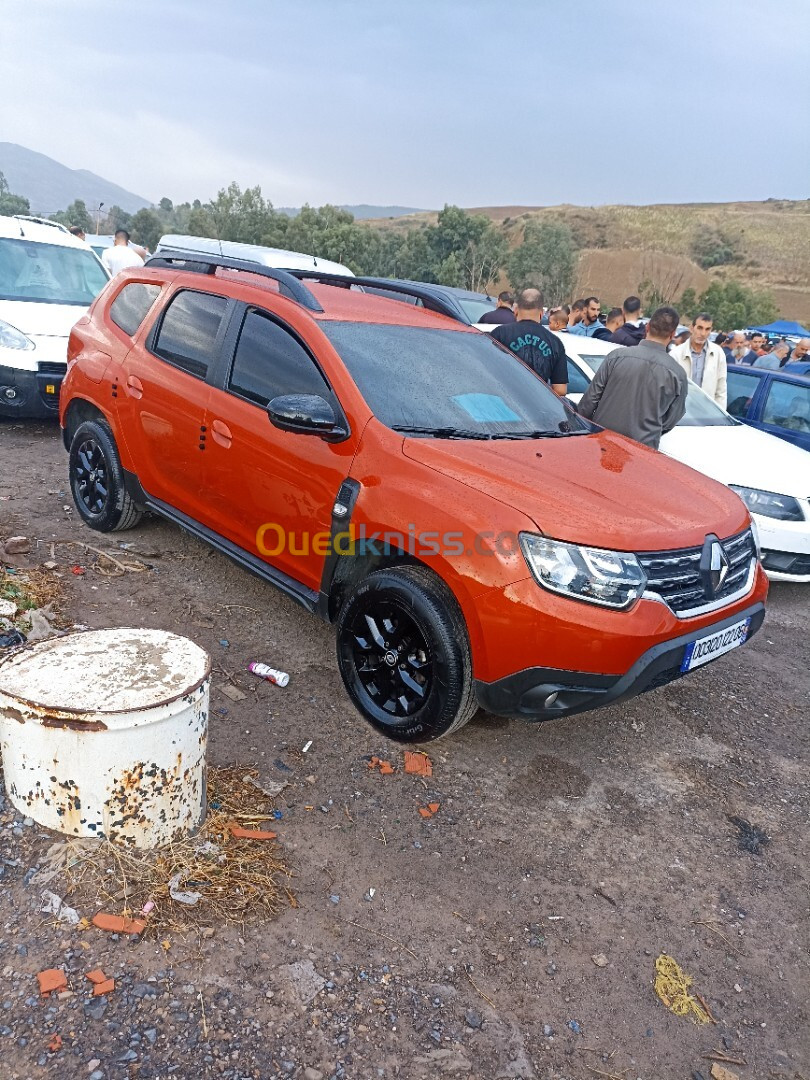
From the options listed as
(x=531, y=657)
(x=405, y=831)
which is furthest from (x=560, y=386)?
(x=405, y=831)

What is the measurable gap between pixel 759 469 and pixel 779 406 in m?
2.12

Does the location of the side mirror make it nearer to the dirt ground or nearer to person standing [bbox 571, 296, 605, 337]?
the dirt ground

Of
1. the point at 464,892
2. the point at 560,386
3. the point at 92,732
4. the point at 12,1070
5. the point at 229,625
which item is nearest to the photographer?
the point at 12,1070

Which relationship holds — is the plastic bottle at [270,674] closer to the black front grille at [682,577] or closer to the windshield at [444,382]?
the windshield at [444,382]

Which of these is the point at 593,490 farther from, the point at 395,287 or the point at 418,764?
the point at 395,287

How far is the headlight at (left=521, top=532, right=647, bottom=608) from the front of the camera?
2820 millimetres

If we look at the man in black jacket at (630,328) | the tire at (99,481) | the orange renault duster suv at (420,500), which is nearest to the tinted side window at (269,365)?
the orange renault duster suv at (420,500)

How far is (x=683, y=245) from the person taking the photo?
75625 millimetres

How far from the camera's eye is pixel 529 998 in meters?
2.26

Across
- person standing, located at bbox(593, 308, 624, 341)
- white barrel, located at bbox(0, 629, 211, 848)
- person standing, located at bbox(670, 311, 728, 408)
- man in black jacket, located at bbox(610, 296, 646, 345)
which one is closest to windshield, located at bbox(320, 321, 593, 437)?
white barrel, located at bbox(0, 629, 211, 848)

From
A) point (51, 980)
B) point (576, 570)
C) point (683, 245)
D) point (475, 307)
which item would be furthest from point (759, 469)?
point (683, 245)

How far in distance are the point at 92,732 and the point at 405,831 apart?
124 centimetres

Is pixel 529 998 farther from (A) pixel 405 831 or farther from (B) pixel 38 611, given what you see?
(B) pixel 38 611

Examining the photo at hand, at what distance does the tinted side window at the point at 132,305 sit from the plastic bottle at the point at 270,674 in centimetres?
229
